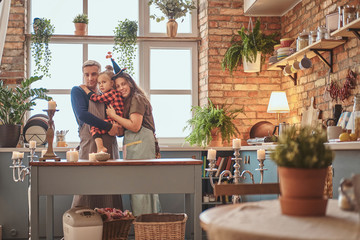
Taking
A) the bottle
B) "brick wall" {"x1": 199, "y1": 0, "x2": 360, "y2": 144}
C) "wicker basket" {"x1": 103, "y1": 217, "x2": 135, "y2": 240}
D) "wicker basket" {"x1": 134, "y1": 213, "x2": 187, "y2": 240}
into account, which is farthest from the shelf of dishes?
"wicker basket" {"x1": 103, "y1": 217, "x2": 135, "y2": 240}

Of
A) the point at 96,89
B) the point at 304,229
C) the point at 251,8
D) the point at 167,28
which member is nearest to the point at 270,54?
the point at 251,8

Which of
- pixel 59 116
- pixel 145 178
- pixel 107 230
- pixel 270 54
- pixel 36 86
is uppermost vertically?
pixel 270 54

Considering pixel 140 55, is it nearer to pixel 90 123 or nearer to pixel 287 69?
pixel 287 69

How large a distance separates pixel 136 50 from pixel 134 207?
2.47m

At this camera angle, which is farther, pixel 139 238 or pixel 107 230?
pixel 107 230

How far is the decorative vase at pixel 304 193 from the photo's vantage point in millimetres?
1445

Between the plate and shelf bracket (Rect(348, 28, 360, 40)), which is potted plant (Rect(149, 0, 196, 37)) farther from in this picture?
shelf bracket (Rect(348, 28, 360, 40))

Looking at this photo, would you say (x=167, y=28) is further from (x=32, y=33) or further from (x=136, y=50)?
(x=32, y=33)

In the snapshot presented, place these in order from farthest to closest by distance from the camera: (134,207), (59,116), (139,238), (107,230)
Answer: (59,116) → (134,207) → (107,230) → (139,238)

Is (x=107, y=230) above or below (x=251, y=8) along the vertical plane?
below

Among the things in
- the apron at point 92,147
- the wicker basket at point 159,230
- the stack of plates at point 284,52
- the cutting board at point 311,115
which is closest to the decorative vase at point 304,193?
the wicker basket at point 159,230

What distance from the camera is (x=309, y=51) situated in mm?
4645

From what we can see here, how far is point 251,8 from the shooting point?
18.7 ft

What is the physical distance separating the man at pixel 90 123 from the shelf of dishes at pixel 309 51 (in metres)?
1.88
